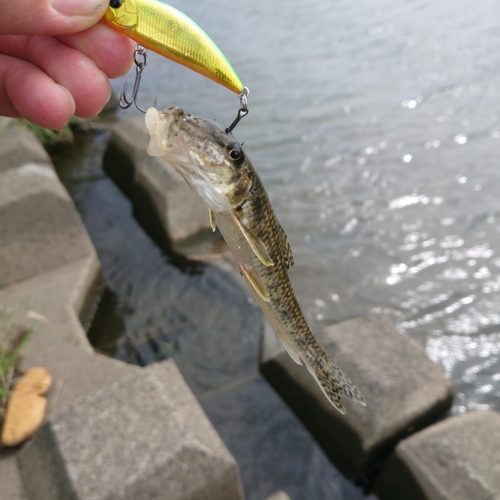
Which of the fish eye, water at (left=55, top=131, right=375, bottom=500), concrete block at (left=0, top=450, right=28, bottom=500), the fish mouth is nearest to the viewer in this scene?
the fish mouth

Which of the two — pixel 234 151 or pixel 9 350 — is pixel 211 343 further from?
pixel 234 151

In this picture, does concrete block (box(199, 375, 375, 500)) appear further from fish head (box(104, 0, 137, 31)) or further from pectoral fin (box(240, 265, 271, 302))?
fish head (box(104, 0, 137, 31))

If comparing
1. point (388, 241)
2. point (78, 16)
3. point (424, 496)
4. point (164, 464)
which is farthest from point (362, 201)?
point (78, 16)

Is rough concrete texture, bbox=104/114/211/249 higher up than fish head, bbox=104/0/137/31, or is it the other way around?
fish head, bbox=104/0/137/31

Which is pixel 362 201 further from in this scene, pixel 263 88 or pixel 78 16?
pixel 78 16

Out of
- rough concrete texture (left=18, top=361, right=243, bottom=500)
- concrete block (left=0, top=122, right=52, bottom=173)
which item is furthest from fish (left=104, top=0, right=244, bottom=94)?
concrete block (left=0, top=122, right=52, bottom=173)

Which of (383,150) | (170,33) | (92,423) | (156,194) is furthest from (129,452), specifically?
(383,150)

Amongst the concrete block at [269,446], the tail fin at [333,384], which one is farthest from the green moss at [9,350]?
the tail fin at [333,384]
